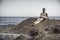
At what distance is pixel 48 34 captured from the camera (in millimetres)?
12594

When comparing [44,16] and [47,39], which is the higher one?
[44,16]

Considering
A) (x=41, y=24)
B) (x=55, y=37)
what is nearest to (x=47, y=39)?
(x=55, y=37)

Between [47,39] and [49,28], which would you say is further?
[49,28]

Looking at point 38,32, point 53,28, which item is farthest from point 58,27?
point 38,32

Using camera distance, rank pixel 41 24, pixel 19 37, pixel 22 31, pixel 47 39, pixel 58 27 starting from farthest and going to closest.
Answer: pixel 41 24 < pixel 22 31 < pixel 58 27 < pixel 19 37 < pixel 47 39

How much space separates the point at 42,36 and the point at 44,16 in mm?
4006

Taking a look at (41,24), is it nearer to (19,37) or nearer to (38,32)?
(38,32)

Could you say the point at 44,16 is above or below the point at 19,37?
above

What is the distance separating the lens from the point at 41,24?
15.4 meters

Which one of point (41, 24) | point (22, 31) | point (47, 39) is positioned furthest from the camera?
point (41, 24)

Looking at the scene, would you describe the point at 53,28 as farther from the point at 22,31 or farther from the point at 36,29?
the point at 22,31

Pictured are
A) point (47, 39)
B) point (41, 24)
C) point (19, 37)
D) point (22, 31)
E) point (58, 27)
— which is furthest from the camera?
point (41, 24)

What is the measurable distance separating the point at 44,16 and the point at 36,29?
8.47 feet

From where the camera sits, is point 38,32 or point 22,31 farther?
point 22,31
